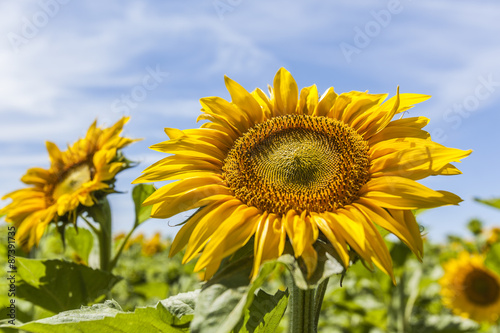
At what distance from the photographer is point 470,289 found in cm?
525

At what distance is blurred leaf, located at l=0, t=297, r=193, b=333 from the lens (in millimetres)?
1209

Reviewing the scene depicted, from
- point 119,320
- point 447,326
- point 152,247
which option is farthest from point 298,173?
point 152,247

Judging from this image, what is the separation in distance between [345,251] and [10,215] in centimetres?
219

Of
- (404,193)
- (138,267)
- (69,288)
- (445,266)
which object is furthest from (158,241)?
(404,193)

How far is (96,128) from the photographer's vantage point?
2.78m

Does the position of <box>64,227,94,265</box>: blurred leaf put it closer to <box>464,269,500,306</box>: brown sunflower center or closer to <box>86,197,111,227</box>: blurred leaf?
<box>86,197,111,227</box>: blurred leaf

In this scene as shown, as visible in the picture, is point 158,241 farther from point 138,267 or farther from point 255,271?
point 255,271

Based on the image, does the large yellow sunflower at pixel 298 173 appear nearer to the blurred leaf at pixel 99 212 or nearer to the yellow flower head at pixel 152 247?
the blurred leaf at pixel 99 212

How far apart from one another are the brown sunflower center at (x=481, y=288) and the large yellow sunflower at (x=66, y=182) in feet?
14.6

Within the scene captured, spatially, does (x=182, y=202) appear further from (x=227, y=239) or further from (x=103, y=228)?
(x=103, y=228)

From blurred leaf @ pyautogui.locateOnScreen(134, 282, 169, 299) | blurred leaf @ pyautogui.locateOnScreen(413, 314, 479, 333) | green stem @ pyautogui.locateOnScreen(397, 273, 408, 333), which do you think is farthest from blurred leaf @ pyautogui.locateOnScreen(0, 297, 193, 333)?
blurred leaf @ pyautogui.locateOnScreen(413, 314, 479, 333)

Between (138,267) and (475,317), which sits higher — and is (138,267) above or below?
above

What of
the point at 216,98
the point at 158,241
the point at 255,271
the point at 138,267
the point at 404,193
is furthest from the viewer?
the point at 158,241

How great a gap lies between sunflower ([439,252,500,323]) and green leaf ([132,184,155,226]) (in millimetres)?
4129
